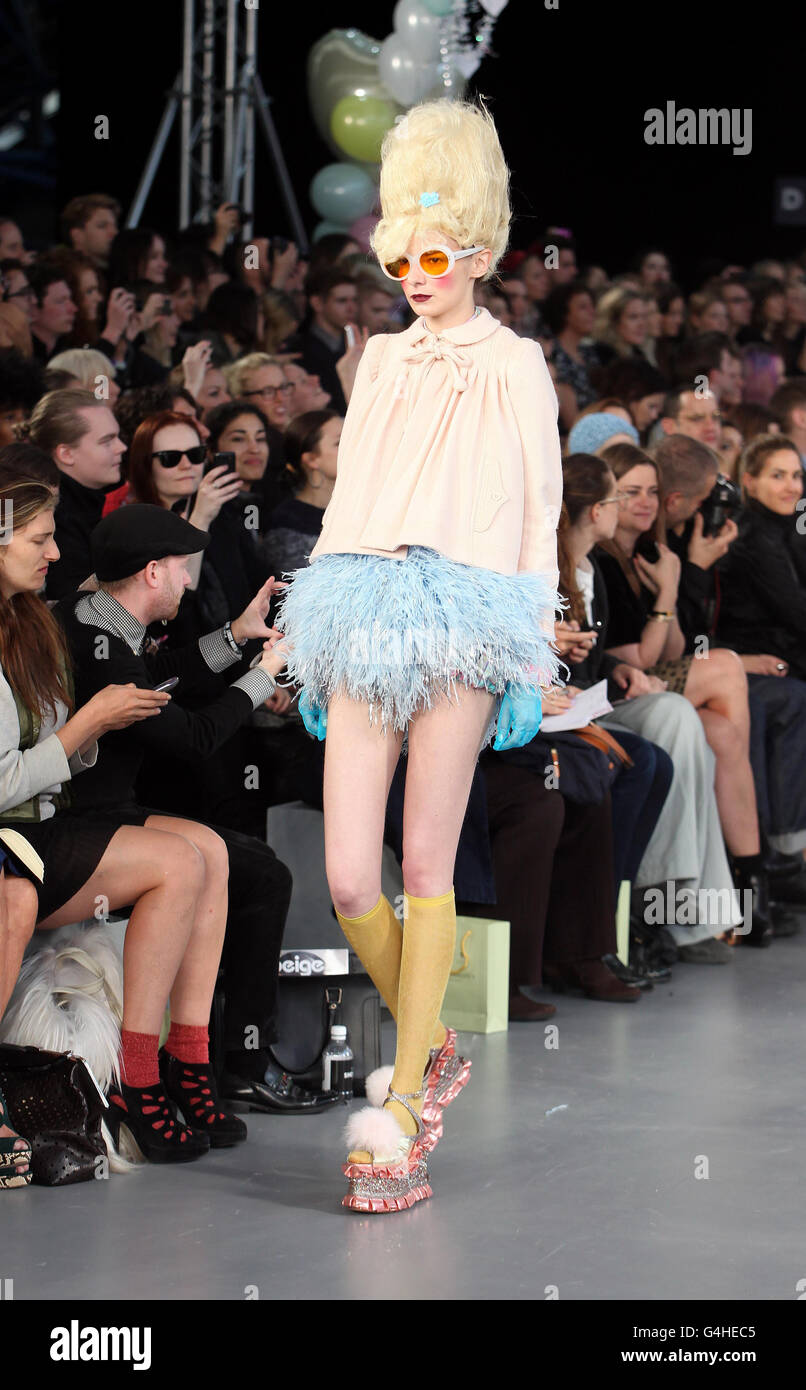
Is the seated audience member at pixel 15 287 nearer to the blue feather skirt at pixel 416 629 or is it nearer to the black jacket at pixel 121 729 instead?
the black jacket at pixel 121 729

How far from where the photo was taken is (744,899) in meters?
4.88

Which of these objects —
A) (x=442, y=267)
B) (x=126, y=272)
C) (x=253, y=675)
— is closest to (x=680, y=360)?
(x=126, y=272)

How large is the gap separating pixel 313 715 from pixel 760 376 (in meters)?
5.90

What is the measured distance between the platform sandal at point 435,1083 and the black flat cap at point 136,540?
3.40 feet

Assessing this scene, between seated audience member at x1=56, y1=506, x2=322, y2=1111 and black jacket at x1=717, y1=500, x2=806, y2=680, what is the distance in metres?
2.41

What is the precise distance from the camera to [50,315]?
Result: 5.88 m

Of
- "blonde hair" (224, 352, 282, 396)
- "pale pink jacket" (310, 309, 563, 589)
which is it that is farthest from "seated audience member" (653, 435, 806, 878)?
"pale pink jacket" (310, 309, 563, 589)

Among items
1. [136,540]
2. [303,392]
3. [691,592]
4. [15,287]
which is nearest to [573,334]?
[303,392]

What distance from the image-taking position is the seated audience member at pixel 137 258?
21.7 feet

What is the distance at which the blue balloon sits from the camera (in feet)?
29.7

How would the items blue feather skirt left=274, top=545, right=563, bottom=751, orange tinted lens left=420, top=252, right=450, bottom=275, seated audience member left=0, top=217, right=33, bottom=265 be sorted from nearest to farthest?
1. blue feather skirt left=274, top=545, right=563, bottom=751
2. orange tinted lens left=420, top=252, right=450, bottom=275
3. seated audience member left=0, top=217, right=33, bottom=265

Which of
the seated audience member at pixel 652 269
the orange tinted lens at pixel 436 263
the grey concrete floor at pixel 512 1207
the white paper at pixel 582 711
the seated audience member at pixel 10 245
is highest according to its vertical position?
the seated audience member at pixel 652 269

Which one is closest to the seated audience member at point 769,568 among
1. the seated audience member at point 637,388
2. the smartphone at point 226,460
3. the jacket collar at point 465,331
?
the seated audience member at point 637,388

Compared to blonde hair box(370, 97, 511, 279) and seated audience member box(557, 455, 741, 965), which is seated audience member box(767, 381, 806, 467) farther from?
blonde hair box(370, 97, 511, 279)
